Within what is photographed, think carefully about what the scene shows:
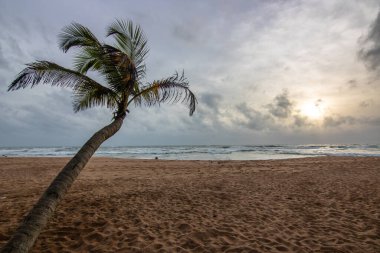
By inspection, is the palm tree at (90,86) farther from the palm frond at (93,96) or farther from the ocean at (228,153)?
the ocean at (228,153)

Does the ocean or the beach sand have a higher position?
the ocean

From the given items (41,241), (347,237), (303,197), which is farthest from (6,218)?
(303,197)

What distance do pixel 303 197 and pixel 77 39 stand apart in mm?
7998

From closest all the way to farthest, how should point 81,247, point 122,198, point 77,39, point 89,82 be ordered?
point 81,247, point 77,39, point 89,82, point 122,198

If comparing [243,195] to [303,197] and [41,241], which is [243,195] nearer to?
[303,197]

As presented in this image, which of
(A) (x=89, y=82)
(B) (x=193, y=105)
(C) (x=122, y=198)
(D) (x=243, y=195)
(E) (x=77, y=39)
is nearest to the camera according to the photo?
(E) (x=77, y=39)

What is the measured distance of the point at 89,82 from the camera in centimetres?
570

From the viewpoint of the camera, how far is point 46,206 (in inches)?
142

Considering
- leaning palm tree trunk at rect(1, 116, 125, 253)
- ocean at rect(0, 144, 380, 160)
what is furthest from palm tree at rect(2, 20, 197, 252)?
ocean at rect(0, 144, 380, 160)

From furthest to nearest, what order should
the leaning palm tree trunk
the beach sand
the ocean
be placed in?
the ocean < the beach sand < the leaning palm tree trunk

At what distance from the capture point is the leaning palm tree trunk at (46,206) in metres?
3.12

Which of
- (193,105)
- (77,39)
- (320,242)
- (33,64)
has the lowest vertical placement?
(320,242)

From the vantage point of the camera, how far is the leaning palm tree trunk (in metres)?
3.12

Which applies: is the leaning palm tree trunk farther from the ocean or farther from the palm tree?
the ocean
